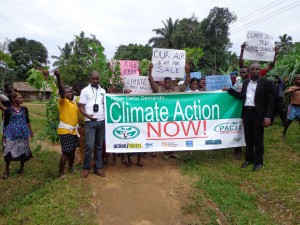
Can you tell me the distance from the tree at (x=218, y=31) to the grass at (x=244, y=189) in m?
29.2

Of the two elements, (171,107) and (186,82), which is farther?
(186,82)

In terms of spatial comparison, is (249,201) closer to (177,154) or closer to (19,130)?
(177,154)

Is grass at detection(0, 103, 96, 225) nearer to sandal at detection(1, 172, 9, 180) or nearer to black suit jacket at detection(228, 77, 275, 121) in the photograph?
sandal at detection(1, 172, 9, 180)

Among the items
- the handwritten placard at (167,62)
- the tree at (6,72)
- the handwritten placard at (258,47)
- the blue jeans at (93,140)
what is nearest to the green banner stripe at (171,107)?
the blue jeans at (93,140)

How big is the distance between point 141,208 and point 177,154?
2.17 metres

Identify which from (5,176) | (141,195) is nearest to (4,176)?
(5,176)

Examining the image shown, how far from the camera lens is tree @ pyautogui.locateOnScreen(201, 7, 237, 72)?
33.4 m

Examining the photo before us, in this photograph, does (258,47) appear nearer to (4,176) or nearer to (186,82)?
(186,82)

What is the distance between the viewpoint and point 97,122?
15.0 ft

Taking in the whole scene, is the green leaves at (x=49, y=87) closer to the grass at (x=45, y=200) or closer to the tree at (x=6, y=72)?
the grass at (x=45, y=200)

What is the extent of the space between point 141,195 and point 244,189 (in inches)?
63.1

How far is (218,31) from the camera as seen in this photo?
1399 inches

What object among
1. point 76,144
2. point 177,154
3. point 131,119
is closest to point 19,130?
point 76,144

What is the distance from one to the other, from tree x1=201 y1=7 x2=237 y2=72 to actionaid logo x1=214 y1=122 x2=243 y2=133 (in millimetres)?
28878
